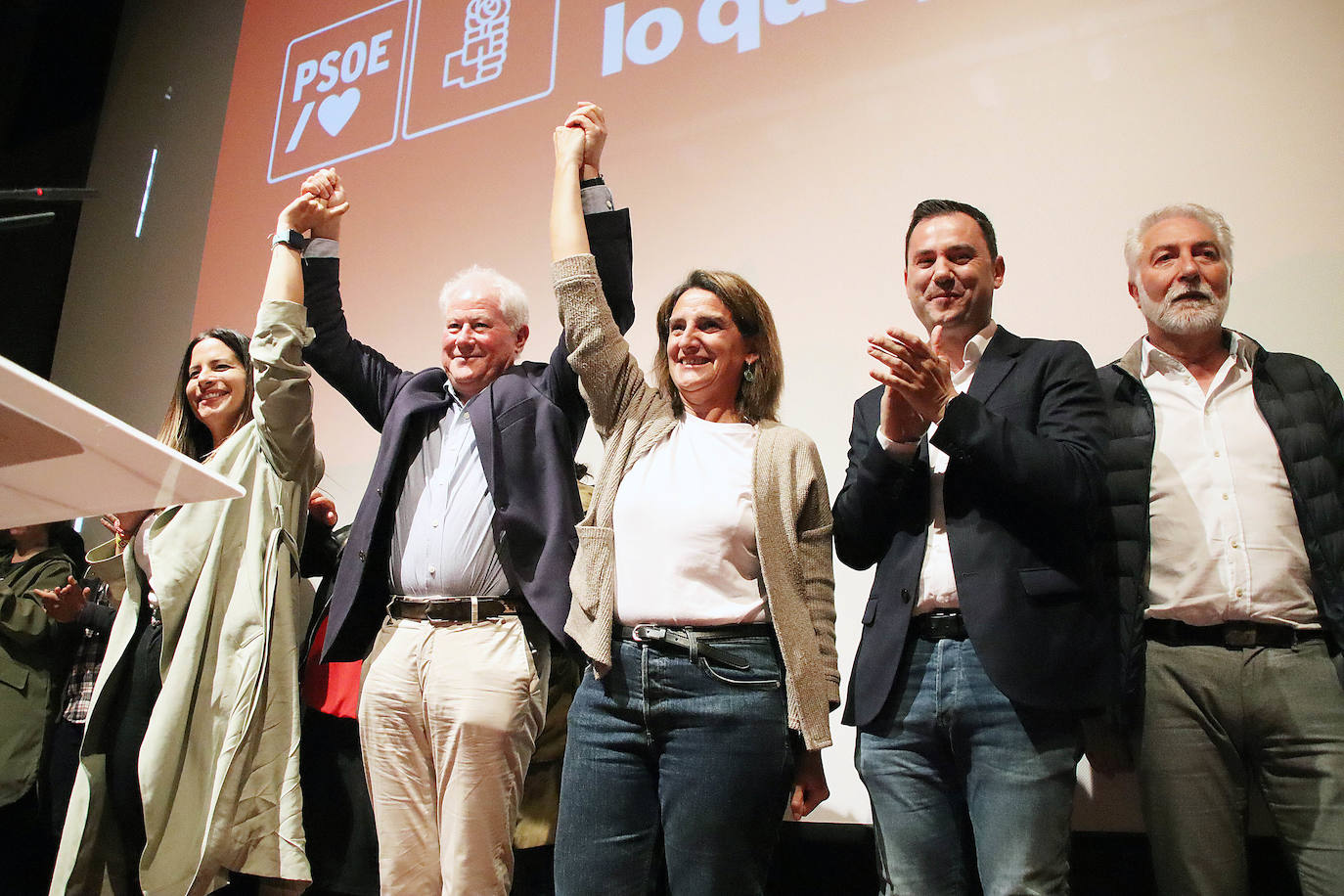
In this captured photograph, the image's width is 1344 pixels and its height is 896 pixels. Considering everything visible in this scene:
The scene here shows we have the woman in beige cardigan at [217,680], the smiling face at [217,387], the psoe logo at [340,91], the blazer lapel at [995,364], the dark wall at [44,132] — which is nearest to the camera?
the blazer lapel at [995,364]

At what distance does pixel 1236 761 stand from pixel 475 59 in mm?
2755

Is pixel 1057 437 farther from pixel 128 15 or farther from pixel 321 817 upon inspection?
pixel 128 15

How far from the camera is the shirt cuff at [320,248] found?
2191 mm

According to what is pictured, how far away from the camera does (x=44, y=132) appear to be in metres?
4.31

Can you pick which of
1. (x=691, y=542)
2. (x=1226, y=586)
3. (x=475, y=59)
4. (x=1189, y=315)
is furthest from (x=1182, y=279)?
(x=475, y=59)

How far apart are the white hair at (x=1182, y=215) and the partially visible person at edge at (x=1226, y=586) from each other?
5 cm

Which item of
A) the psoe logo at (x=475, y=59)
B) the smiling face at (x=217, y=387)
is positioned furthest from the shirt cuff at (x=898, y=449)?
the psoe logo at (x=475, y=59)

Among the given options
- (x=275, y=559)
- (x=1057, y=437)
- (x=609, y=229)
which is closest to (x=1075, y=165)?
(x=1057, y=437)

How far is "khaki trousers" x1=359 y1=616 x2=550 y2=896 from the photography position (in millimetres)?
1685

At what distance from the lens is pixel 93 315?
4078 mm

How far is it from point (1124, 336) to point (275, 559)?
71.0 inches

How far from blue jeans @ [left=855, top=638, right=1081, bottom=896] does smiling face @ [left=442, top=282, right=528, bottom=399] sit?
1.01 metres

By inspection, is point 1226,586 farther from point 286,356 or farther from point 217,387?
point 217,387

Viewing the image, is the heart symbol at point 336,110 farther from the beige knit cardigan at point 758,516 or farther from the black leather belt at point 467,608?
the black leather belt at point 467,608
